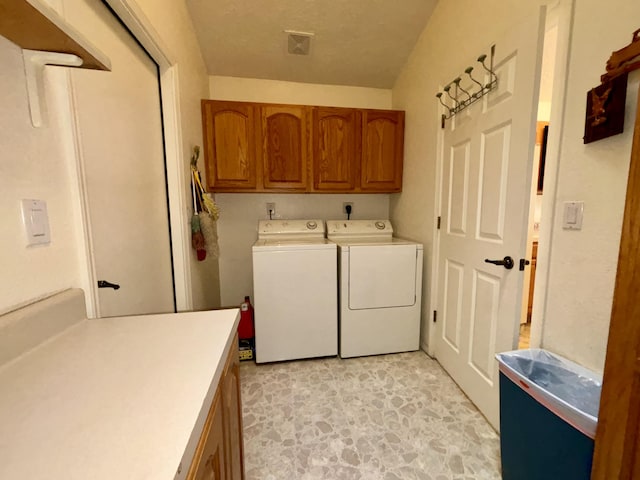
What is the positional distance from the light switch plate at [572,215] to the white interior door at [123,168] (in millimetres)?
1743

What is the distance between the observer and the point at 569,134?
3.53ft

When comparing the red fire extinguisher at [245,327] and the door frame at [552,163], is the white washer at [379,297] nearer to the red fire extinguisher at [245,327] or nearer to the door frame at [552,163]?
the red fire extinguisher at [245,327]

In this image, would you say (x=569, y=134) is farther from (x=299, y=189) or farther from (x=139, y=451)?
(x=299, y=189)

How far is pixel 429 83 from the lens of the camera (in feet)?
7.02

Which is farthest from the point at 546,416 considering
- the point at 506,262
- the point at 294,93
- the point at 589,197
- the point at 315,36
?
the point at 294,93

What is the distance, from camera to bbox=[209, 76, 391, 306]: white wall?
2697mm

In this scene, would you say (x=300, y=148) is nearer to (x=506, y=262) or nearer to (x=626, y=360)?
(x=506, y=262)

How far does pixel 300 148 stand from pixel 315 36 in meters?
0.87

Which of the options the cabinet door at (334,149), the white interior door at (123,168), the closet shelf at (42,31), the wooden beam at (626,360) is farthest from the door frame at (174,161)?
the wooden beam at (626,360)

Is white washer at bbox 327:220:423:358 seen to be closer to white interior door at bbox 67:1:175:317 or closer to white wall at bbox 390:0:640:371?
white wall at bbox 390:0:640:371

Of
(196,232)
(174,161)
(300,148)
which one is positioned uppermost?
(300,148)

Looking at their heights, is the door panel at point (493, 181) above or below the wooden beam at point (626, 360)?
above

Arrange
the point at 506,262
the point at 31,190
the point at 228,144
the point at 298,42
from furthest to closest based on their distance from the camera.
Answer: the point at 228,144 → the point at 298,42 → the point at 506,262 → the point at 31,190

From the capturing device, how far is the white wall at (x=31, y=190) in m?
0.65
